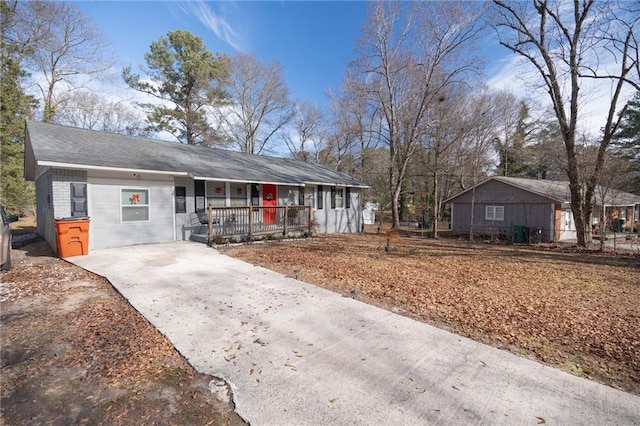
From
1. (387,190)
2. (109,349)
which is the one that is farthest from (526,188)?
(109,349)

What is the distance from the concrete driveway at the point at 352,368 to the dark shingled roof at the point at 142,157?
5.21m

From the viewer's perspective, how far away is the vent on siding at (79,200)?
7.64 metres

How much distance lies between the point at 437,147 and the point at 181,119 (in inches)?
722

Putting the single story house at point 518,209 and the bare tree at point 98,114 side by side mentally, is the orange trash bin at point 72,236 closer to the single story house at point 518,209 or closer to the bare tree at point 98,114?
the single story house at point 518,209

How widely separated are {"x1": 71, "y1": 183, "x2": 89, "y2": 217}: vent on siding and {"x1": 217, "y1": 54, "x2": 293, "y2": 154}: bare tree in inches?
667

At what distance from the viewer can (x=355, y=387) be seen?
7.84 feet

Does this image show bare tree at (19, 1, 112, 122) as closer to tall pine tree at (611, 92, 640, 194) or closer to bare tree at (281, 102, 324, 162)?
bare tree at (281, 102, 324, 162)

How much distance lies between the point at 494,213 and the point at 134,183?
19.1 meters

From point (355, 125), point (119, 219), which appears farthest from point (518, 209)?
point (119, 219)

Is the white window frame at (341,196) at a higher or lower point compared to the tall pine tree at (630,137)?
lower

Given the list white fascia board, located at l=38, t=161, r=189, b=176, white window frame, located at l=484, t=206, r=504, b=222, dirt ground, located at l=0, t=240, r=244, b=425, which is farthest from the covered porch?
white window frame, located at l=484, t=206, r=504, b=222

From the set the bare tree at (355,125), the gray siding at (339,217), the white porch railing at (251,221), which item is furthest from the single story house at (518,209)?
the white porch railing at (251,221)

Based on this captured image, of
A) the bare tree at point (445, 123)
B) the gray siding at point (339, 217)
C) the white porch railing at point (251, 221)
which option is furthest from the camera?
the bare tree at point (445, 123)

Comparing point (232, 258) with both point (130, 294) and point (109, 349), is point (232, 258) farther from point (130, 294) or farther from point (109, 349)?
point (109, 349)
